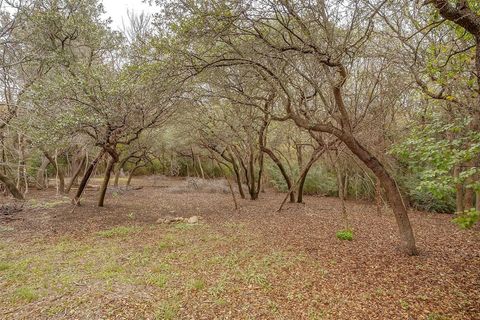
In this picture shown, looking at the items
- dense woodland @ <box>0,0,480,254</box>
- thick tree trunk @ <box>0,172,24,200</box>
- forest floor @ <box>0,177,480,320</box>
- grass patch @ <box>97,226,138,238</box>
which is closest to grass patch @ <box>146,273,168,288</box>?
forest floor @ <box>0,177,480,320</box>

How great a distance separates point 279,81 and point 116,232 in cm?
585

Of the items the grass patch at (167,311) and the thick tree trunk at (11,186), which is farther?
the thick tree trunk at (11,186)

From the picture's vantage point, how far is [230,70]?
759cm

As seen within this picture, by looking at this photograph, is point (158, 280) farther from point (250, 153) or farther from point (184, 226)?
point (250, 153)

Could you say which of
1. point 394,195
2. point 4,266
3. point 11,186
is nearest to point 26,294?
point 4,266

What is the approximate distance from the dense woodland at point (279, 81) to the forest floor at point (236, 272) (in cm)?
102

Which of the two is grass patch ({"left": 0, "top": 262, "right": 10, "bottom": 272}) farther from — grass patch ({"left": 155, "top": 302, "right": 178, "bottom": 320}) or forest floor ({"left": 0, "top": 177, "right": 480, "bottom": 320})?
grass patch ({"left": 155, "top": 302, "right": 178, "bottom": 320})

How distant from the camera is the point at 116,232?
24.7 ft

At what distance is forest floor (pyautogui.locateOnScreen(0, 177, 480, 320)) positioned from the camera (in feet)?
12.1

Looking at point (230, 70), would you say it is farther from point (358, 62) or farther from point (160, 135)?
→ point (160, 135)

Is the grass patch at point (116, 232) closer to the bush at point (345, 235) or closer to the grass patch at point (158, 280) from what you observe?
the grass patch at point (158, 280)

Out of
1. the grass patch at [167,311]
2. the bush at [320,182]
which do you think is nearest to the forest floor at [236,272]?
the grass patch at [167,311]

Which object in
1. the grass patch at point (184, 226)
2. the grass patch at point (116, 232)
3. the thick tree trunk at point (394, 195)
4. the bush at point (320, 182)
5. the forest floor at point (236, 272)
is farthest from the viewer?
the bush at point (320, 182)

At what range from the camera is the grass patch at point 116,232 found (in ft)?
24.1
